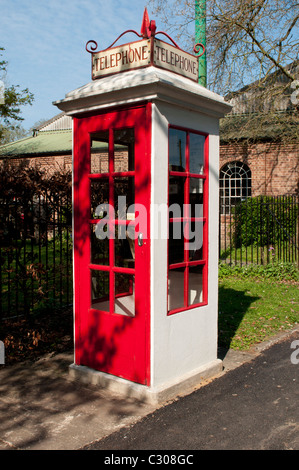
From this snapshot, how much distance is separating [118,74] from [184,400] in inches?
124

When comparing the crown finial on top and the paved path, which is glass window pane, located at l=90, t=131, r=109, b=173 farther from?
the paved path

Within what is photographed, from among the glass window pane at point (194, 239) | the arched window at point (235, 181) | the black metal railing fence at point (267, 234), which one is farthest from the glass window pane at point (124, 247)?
the arched window at point (235, 181)

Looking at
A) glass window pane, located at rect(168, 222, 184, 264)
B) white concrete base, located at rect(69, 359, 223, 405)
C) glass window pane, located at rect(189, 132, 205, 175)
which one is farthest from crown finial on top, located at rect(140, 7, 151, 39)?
white concrete base, located at rect(69, 359, 223, 405)

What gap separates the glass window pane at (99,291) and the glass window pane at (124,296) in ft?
0.36

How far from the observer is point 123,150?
446 centimetres

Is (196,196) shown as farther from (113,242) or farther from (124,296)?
(124,296)

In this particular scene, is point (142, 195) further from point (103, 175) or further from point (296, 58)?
point (296, 58)

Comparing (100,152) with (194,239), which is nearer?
(194,239)

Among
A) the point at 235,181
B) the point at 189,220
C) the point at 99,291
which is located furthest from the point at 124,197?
the point at 235,181

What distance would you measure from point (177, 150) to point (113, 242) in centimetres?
107

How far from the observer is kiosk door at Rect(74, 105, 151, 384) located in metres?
4.00

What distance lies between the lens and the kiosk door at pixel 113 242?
400 cm
